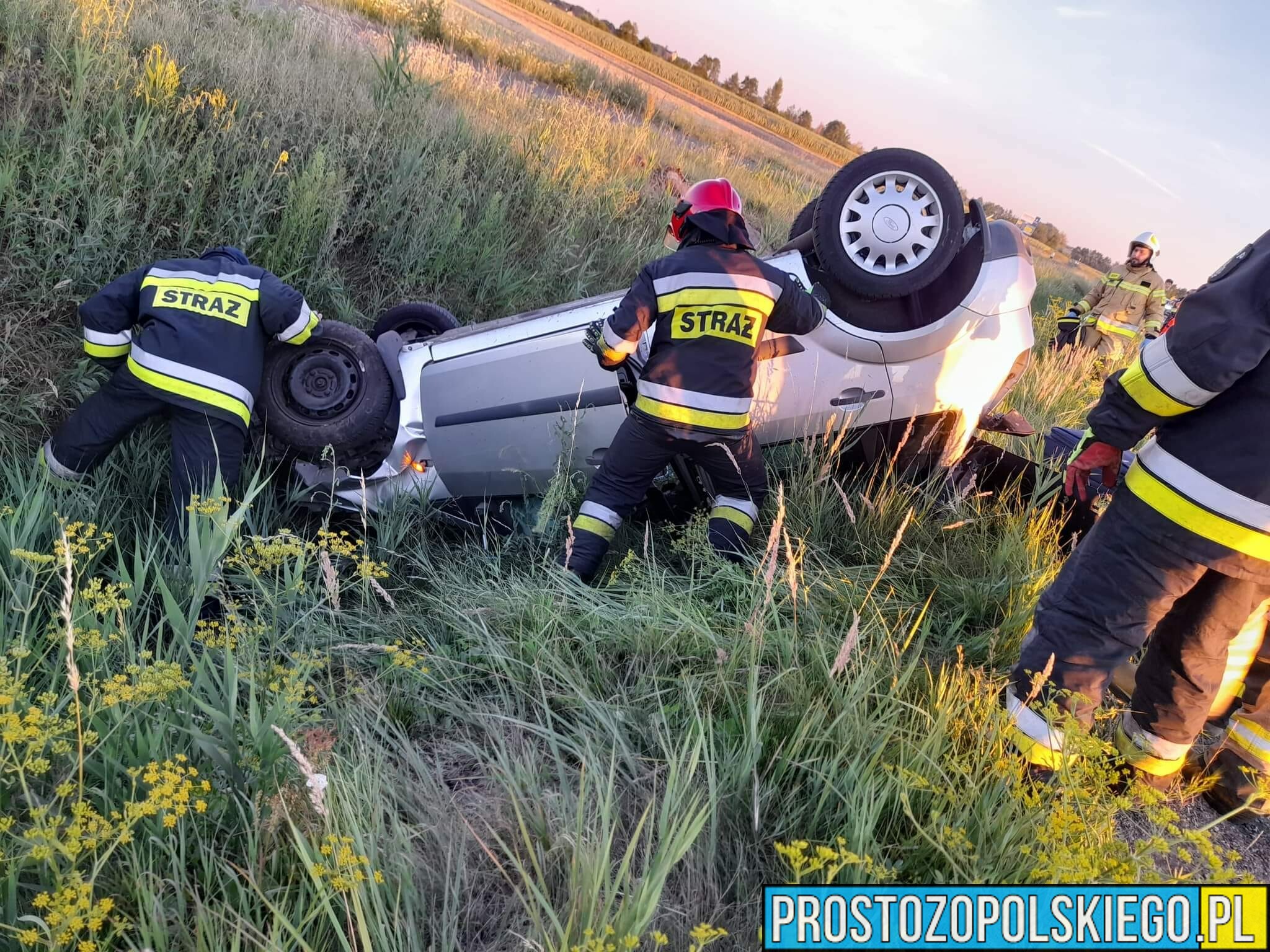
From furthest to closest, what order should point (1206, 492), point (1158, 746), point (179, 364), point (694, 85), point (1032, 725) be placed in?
point (694, 85), point (179, 364), point (1158, 746), point (1032, 725), point (1206, 492)

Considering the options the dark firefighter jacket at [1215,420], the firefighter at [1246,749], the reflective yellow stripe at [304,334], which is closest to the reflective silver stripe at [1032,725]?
the dark firefighter jacket at [1215,420]

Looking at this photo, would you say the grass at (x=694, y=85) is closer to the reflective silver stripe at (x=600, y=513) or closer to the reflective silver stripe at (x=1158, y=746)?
the reflective silver stripe at (x=600, y=513)

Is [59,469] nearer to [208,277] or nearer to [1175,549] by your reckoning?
[208,277]

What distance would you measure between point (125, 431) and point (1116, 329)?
31.8 feet

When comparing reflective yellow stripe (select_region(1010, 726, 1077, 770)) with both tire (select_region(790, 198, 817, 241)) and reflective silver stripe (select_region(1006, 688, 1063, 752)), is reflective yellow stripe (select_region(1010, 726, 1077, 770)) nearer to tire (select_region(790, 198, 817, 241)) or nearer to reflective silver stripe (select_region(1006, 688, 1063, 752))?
reflective silver stripe (select_region(1006, 688, 1063, 752))

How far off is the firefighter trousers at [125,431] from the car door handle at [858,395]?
2499 millimetres

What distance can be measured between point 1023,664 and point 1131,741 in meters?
0.48

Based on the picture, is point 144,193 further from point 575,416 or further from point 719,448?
point 719,448

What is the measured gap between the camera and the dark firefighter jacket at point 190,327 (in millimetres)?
2986

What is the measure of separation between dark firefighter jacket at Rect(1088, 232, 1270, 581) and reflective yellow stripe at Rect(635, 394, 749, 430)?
135 cm

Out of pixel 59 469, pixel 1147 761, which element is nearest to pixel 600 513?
pixel 1147 761

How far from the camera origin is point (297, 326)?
3.21 m

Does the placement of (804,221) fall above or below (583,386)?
above

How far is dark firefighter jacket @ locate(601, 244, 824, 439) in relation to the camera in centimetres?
305
